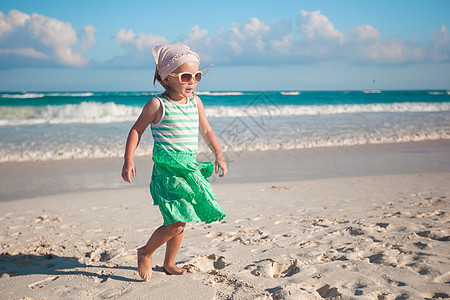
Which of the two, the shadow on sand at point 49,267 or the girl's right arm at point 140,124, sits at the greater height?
the girl's right arm at point 140,124

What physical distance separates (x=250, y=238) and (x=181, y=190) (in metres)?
1.22

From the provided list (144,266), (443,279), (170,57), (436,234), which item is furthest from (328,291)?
(170,57)

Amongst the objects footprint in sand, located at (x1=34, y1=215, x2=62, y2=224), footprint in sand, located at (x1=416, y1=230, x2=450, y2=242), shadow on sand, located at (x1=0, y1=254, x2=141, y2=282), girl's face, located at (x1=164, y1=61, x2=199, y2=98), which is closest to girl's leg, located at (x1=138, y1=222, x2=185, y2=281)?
shadow on sand, located at (x1=0, y1=254, x2=141, y2=282)

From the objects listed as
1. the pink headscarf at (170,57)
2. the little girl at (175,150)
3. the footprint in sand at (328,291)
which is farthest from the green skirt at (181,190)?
the footprint in sand at (328,291)

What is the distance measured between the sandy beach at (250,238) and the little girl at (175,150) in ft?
1.54

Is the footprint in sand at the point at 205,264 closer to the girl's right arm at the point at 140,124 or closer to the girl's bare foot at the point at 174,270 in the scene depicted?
the girl's bare foot at the point at 174,270

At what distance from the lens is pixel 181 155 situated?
8.00ft

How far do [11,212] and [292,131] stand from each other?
939 centimetres

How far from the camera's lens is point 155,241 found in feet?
8.20

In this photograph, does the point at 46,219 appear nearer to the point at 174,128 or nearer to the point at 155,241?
the point at 155,241

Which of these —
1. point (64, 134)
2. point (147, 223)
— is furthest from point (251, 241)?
point (64, 134)

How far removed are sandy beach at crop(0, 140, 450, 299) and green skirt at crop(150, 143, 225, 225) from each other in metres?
0.47

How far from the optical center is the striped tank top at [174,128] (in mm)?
2426

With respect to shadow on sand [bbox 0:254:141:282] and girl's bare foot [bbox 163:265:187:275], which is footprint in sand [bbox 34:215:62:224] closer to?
shadow on sand [bbox 0:254:141:282]
